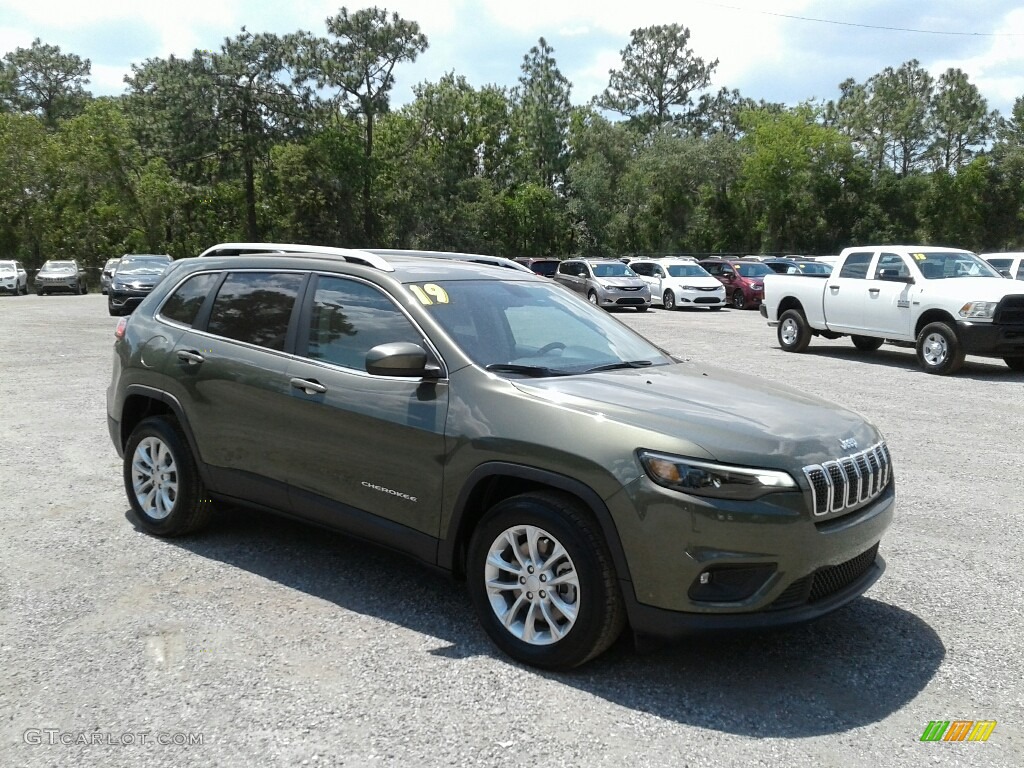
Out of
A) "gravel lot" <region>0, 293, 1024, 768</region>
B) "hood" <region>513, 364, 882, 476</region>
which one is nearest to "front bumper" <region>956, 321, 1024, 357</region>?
"gravel lot" <region>0, 293, 1024, 768</region>

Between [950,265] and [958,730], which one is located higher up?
[950,265]

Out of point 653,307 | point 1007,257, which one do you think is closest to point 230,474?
point 1007,257

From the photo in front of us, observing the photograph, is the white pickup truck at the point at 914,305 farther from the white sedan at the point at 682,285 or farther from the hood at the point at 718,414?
the white sedan at the point at 682,285

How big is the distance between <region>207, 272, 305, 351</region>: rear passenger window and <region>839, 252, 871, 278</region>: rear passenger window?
12560mm

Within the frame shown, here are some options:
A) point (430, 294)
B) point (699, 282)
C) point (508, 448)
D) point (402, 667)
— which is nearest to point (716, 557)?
point (508, 448)

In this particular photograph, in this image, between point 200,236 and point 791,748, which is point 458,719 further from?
point 200,236

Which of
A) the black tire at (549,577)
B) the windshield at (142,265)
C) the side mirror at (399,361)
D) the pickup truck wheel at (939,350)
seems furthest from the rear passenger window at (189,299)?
the windshield at (142,265)

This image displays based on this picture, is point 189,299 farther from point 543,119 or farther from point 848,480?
point 543,119

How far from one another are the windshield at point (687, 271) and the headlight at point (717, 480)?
28217 mm

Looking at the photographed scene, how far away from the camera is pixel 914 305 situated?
14.5 m

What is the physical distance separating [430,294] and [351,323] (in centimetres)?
44

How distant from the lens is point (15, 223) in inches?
2274

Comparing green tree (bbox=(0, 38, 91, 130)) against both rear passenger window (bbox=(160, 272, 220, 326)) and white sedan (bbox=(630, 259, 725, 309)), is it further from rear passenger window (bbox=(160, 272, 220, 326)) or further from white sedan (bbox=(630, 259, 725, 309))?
rear passenger window (bbox=(160, 272, 220, 326))

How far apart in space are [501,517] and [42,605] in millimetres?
2373
